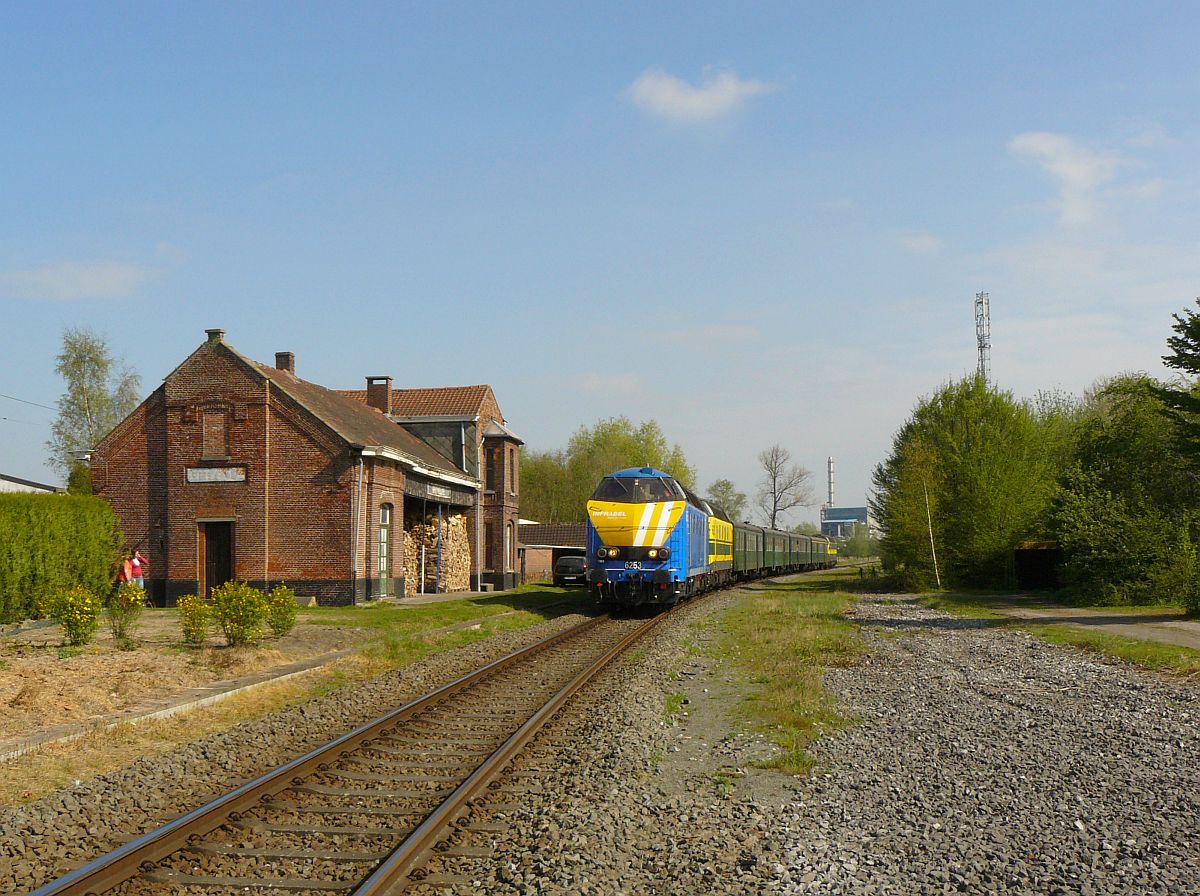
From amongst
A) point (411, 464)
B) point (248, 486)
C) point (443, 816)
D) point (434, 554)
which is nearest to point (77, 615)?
point (443, 816)

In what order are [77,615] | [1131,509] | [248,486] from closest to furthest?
[77,615]
[248,486]
[1131,509]

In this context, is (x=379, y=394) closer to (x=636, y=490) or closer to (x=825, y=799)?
(x=636, y=490)

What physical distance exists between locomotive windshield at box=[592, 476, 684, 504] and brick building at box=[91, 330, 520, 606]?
23.7 feet

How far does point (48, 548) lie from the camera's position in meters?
23.0

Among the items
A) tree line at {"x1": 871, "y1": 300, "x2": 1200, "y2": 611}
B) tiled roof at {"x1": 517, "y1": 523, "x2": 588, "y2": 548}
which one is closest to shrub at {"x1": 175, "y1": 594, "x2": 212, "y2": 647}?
tree line at {"x1": 871, "y1": 300, "x2": 1200, "y2": 611}

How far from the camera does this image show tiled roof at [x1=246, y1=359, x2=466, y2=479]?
29.4m

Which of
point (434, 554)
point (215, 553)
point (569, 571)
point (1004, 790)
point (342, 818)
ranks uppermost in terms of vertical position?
point (215, 553)

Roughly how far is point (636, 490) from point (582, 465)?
161 feet

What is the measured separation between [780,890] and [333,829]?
302cm

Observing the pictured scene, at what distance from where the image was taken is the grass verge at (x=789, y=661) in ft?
33.4

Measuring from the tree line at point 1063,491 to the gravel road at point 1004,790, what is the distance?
13807mm

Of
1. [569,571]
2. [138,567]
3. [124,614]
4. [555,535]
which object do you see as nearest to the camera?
[124,614]

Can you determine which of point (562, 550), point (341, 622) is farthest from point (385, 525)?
point (562, 550)

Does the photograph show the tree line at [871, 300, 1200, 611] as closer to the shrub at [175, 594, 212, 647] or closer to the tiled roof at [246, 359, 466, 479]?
the tiled roof at [246, 359, 466, 479]
